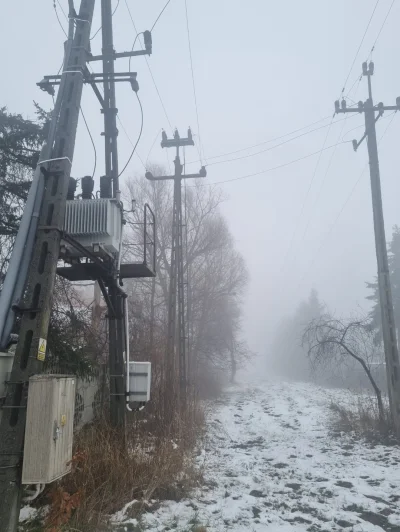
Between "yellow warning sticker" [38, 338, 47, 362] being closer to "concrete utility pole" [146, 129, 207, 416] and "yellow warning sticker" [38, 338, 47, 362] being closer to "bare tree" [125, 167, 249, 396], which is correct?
"concrete utility pole" [146, 129, 207, 416]

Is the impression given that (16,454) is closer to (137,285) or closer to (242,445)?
(242,445)

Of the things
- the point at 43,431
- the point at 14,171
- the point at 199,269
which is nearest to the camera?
the point at 43,431

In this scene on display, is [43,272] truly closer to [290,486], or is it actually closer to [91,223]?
[91,223]

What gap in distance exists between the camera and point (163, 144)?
60.0 ft

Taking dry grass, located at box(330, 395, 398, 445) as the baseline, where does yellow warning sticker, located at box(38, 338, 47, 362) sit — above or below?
above

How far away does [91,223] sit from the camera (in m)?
6.07

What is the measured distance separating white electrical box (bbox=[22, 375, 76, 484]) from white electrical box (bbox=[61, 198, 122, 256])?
7.40 feet

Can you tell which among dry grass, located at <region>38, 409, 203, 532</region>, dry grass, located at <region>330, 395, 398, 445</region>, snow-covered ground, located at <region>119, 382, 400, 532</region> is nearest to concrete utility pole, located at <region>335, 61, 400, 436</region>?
dry grass, located at <region>330, 395, 398, 445</region>

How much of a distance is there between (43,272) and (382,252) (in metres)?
9.96

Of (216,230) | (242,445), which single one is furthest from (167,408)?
(216,230)

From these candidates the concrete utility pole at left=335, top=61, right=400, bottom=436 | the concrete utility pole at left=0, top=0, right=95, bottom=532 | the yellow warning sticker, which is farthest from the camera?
the concrete utility pole at left=335, top=61, right=400, bottom=436

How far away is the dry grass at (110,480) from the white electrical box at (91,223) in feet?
9.67

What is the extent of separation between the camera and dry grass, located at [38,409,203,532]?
17.0 feet

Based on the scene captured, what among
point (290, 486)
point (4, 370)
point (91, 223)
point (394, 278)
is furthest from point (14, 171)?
point (394, 278)
